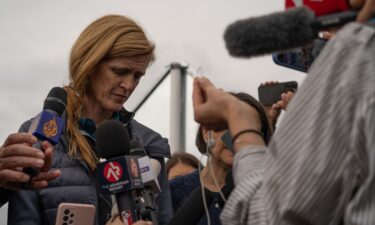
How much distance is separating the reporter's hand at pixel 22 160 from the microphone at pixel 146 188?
29 cm

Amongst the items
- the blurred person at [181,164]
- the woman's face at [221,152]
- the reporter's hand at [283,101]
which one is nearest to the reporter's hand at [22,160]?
the woman's face at [221,152]

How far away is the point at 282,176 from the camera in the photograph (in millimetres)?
1105

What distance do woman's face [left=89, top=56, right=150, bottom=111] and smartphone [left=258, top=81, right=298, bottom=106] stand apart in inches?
22.8

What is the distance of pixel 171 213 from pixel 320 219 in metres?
1.57

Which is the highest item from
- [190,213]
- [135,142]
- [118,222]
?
[135,142]

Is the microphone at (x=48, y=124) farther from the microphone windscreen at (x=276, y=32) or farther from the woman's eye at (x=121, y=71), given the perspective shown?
the microphone windscreen at (x=276, y=32)

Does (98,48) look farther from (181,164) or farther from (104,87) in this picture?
(181,164)

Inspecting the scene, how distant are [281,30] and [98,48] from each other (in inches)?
62.0

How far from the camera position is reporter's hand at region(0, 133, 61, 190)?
1900 mm

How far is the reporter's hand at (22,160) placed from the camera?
6.23 ft

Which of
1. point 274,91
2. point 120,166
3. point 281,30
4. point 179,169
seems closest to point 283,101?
point 274,91

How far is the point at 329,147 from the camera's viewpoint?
40.9 inches

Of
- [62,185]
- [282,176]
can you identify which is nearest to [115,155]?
[62,185]

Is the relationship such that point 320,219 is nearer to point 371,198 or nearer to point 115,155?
point 371,198
